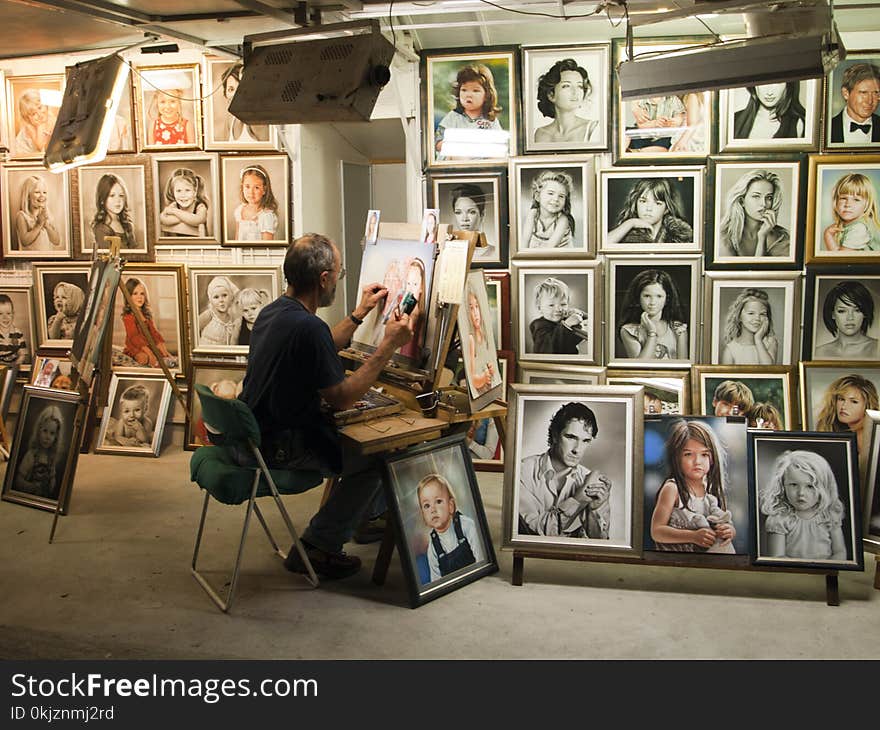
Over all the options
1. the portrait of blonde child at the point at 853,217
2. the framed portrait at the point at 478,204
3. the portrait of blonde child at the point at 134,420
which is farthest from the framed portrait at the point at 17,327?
the portrait of blonde child at the point at 853,217

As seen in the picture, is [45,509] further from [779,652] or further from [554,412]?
[779,652]

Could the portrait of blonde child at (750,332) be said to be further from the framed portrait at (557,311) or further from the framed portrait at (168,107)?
the framed portrait at (168,107)

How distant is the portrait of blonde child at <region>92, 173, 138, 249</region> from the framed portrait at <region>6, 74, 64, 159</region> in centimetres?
48

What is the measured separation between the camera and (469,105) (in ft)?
17.1

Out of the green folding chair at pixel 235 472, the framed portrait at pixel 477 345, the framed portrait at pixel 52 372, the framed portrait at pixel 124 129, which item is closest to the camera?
the green folding chair at pixel 235 472

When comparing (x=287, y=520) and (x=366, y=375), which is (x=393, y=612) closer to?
(x=287, y=520)

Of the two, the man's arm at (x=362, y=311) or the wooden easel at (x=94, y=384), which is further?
the wooden easel at (x=94, y=384)

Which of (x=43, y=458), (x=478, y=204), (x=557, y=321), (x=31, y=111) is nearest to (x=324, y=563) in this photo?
(x=43, y=458)

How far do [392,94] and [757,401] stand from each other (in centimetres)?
266

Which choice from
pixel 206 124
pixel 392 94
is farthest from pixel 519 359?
pixel 206 124

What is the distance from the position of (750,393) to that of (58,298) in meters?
4.34

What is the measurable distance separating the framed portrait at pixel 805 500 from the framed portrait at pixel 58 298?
443 cm

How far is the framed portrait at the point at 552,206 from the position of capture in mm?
5113

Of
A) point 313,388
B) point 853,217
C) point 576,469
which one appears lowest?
point 576,469
